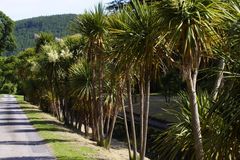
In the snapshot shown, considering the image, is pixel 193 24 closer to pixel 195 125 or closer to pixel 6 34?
pixel 195 125

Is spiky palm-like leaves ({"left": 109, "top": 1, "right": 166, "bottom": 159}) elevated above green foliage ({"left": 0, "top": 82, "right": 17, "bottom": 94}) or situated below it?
above

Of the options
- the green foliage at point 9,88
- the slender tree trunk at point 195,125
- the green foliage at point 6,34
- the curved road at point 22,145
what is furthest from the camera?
the green foliage at point 9,88

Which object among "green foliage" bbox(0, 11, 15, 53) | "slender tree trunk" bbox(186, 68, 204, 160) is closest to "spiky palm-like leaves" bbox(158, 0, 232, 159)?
"slender tree trunk" bbox(186, 68, 204, 160)

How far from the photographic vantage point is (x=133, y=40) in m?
11.3

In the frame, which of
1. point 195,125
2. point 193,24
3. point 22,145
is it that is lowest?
point 22,145

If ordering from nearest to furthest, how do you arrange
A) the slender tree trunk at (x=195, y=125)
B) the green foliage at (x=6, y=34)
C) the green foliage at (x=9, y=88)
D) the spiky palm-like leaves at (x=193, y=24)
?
the spiky palm-like leaves at (x=193, y=24) < the slender tree trunk at (x=195, y=125) < the green foliage at (x=6, y=34) < the green foliage at (x=9, y=88)

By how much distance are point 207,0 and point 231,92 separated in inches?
130

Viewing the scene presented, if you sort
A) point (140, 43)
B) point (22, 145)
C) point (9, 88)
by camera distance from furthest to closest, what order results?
point (9, 88)
point (22, 145)
point (140, 43)

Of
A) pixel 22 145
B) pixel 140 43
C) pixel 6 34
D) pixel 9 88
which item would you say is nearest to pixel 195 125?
pixel 140 43

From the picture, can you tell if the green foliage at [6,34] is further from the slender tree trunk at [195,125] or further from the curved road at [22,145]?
the slender tree trunk at [195,125]

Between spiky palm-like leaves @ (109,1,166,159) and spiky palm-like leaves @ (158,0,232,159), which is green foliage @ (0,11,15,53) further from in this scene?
spiky palm-like leaves @ (158,0,232,159)

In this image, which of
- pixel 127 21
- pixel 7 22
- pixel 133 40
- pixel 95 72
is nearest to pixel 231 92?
pixel 133 40

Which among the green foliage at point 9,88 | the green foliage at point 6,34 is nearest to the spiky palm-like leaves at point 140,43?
the green foliage at point 6,34

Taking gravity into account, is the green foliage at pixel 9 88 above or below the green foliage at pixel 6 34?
below
